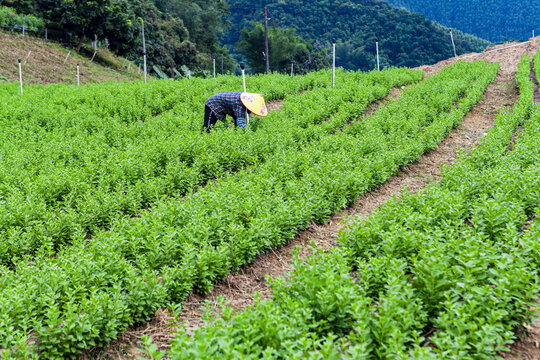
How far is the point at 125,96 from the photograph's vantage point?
645 inches

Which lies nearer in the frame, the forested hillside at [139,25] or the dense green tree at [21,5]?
the forested hillside at [139,25]

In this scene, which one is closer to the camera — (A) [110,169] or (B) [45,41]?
(A) [110,169]

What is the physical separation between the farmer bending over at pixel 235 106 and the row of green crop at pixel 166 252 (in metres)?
2.00

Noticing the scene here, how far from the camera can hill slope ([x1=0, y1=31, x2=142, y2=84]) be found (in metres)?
27.9

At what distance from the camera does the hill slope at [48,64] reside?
27.9 m

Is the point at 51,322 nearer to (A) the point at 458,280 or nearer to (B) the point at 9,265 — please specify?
(B) the point at 9,265

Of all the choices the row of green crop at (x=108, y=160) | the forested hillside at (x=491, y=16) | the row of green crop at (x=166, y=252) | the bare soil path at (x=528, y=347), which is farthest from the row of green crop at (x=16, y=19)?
the forested hillside at (x=491, y=16)

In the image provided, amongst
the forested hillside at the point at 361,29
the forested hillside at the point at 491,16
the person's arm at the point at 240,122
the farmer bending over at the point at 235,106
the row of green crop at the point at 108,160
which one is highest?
the forested hillside at the point at 491,16

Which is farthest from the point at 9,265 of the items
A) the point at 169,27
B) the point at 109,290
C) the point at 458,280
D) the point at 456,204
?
the point at 169,27

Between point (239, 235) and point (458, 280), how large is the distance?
265cm

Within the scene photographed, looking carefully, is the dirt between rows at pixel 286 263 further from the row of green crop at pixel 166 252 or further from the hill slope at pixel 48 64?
the hill slope at pixel 48 64

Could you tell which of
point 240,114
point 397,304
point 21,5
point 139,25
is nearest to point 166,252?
point 397,304

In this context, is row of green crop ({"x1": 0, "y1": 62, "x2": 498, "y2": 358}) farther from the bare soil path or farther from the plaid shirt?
the bare soil path

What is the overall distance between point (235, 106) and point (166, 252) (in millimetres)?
6932
